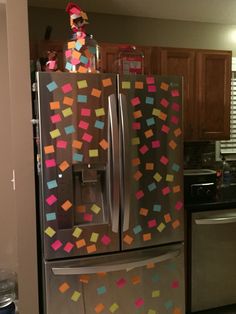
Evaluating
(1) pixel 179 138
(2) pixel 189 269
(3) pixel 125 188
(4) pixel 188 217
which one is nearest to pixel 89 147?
(3) pixel 125 188

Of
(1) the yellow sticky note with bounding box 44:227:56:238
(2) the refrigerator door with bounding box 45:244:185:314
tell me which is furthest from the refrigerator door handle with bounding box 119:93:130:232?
(1) the yellow sticky note with bounding box 44:227:56:238

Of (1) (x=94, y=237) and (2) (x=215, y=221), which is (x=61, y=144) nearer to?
(1) (x=94, y=237)

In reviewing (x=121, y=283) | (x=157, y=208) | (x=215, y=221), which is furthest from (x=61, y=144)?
(x=215, y=221)

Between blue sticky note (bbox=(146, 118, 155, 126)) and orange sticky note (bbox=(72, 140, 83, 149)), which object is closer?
orange sticky note (bbox=(72, 140, 83, 149))

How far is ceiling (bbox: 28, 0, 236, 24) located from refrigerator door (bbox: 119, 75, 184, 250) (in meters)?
1.01

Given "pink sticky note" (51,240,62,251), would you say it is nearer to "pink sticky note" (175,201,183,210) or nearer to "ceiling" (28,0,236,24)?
"pink sticky note" (175,201,183,210)

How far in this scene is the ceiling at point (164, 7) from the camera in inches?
97.7

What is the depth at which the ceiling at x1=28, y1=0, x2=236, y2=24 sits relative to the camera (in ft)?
8.14

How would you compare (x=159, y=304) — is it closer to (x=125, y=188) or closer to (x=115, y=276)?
(x=115, y=276)

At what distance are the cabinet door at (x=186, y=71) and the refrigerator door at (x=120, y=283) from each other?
107cm

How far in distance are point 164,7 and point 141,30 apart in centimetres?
32

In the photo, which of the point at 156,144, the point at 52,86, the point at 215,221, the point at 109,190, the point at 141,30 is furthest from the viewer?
the point at 141,30

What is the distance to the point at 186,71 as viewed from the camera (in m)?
2.56

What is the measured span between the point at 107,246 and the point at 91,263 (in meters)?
0.13
